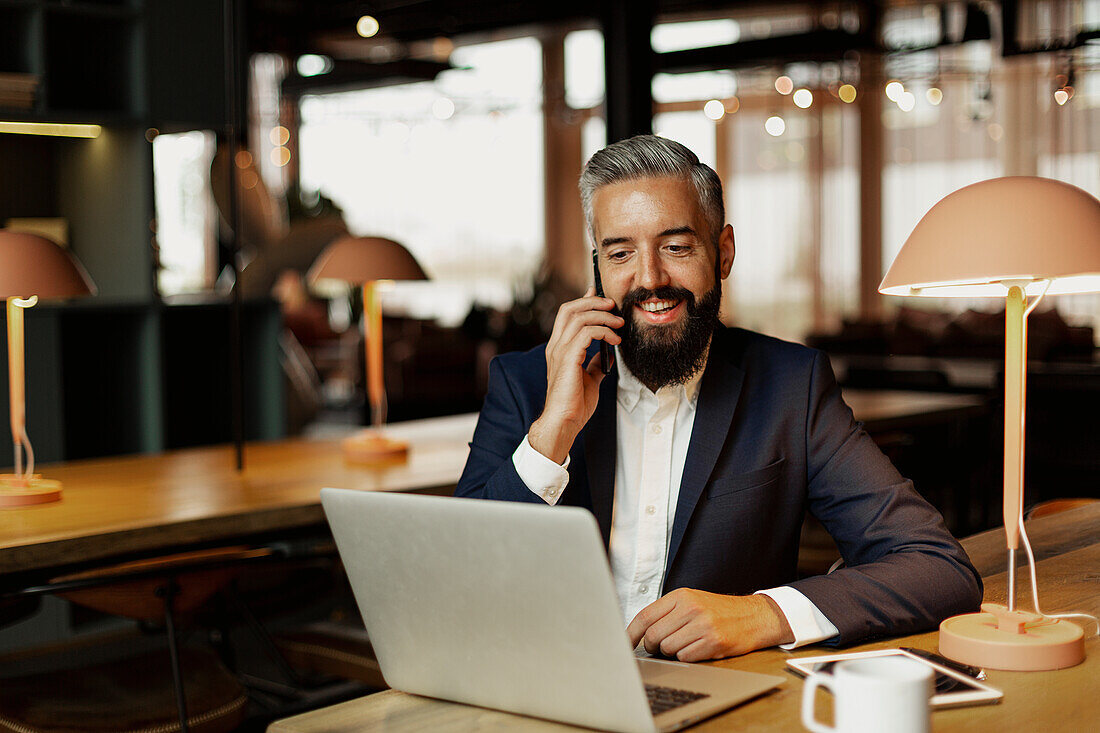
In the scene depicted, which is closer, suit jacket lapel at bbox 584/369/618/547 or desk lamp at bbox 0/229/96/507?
suit jacket lapel at bbox 584/369/618/547

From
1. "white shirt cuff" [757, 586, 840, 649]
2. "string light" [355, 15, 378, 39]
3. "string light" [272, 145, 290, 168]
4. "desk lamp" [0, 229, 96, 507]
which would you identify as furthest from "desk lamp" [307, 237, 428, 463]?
"string light" [272, 145, 290, 168]

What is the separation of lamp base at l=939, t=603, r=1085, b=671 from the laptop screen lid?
533 millimetres

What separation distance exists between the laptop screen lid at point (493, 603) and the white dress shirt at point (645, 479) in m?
0.60

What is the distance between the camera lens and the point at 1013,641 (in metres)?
1.47

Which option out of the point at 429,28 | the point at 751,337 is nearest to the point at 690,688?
the point at 751,337

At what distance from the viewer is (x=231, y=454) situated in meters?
3.88

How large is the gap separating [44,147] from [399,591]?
4.11 m

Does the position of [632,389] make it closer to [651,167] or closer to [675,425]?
[675,425]

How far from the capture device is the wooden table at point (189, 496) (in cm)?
262

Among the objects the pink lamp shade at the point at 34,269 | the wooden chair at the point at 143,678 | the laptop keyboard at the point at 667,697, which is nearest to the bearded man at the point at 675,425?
the laptop keyboard at the point at 667,697

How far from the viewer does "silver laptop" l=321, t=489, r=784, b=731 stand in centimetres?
115

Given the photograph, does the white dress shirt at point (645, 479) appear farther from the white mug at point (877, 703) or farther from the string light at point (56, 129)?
the string light at point (56, 129)

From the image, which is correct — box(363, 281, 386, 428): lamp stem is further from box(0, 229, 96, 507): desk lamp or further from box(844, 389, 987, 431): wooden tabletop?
box(844, 389, 987, 431): wooden tabletop

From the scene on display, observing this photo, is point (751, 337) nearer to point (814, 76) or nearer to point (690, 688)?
point (690, 688)
